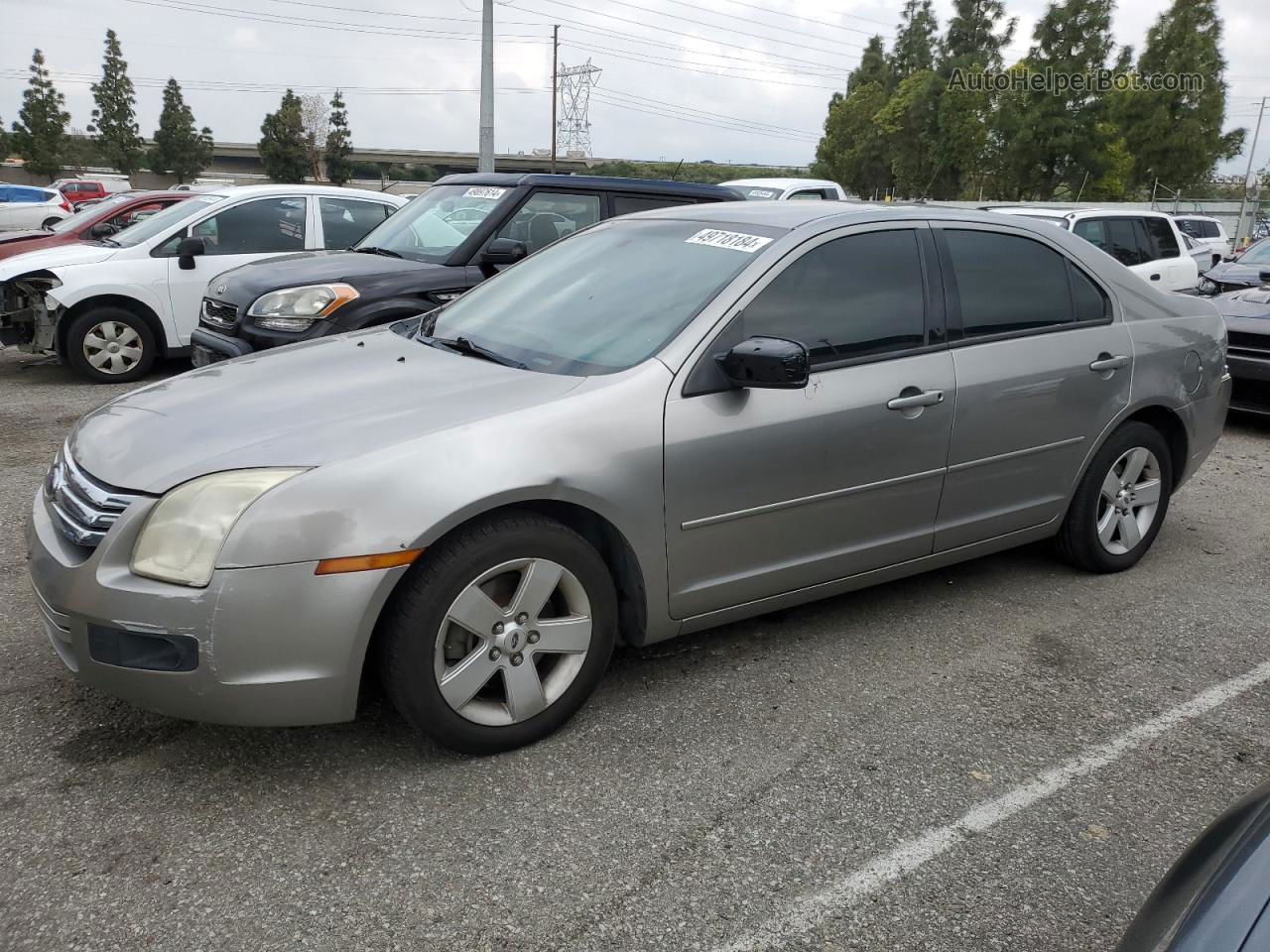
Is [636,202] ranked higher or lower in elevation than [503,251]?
higher

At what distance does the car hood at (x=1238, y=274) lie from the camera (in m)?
9.88

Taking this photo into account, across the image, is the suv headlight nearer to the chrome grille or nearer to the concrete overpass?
the chrome grille

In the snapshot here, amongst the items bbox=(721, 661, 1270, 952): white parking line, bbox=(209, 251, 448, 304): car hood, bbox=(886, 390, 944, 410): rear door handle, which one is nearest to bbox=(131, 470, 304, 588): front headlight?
bbox=(721, 661, 1270, 952): white parking line

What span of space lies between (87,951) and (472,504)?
1323 millimetres

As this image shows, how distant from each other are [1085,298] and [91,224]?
33.5ft

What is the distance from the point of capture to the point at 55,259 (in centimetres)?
864

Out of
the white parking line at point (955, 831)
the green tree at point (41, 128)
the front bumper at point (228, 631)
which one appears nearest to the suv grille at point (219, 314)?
the front bumper at point (228, 631)

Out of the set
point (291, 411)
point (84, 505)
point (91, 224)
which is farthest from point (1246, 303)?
point (91, 224)

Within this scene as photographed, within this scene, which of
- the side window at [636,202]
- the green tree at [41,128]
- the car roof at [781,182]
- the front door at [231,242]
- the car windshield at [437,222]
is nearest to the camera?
the car windshield at [437,222]

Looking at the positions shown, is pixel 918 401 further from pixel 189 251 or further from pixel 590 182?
pixel 189 251

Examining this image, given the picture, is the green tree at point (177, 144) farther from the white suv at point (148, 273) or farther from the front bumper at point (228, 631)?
the front bumper at point (228, 631)

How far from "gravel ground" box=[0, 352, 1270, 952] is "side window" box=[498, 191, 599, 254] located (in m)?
3.88

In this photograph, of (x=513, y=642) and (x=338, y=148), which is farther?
(x=338, y=148)

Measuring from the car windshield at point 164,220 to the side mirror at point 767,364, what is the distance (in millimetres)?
7316
